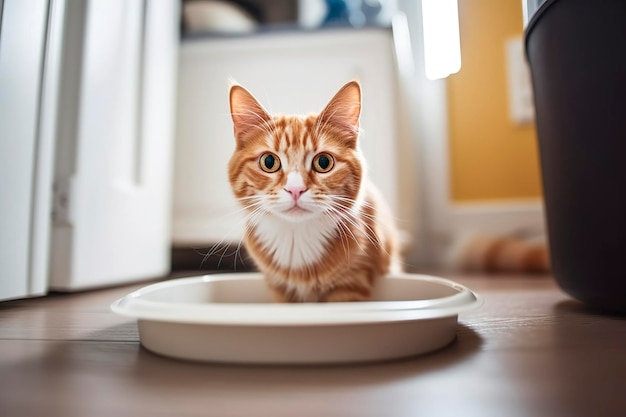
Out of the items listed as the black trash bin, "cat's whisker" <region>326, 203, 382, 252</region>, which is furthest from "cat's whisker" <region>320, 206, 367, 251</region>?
the black trash bin

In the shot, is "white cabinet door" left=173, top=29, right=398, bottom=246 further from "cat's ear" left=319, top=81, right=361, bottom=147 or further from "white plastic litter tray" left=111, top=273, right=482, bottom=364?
"white plastic litter tray" left=111, top=273, right=482, bottom=364

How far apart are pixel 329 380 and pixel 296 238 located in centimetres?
19

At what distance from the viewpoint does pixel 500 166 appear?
A: 1.73 meters

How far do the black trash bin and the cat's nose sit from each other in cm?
46

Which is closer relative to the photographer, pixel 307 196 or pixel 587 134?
pixel 307 196

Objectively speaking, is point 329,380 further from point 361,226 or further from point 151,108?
point 151,108

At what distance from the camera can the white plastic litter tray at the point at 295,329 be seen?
1.34ft

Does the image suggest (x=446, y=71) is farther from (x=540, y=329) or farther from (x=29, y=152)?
(x=29, y=152)

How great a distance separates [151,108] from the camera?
0.76 meters

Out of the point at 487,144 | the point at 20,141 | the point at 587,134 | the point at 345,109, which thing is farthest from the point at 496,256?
the point at 20,141

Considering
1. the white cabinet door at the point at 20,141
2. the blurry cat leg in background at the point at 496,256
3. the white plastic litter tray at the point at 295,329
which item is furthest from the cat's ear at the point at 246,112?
the blurry cat leg in background at the point at 496,256

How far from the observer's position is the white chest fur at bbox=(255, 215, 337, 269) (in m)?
0.53

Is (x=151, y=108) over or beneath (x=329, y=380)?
over

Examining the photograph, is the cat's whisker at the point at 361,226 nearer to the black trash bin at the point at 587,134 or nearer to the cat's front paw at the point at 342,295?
the cat's front paw at the point at 342,295
